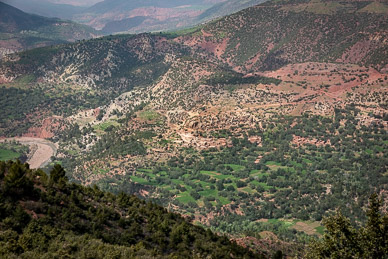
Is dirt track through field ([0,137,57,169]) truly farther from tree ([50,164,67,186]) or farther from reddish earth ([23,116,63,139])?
tree ([50,164,67,186])

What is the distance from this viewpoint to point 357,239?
3381 centimetres

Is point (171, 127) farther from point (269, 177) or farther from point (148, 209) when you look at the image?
point (148, 209)

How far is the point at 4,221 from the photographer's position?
126 ft

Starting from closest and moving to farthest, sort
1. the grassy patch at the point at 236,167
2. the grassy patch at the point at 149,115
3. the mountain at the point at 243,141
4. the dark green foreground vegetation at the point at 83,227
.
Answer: the dark green foreground vegetation at the point at 83,227, the mountain at the point at 243,141, the grassy patch at the point at 236,167, the grassy patch at the point at 149,115

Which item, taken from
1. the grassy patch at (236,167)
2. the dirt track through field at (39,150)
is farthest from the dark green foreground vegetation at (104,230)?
the dirt track through field at (39,150)

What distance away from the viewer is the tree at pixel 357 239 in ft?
107

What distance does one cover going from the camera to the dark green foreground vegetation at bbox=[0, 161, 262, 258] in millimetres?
36500

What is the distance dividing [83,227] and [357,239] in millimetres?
31630

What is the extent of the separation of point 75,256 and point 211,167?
7408cm

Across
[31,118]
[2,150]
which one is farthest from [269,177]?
[31,118]

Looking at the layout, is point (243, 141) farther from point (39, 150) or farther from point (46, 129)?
point (46, 129)

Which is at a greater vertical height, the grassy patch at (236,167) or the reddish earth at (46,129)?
the reddish earth at (46,129)

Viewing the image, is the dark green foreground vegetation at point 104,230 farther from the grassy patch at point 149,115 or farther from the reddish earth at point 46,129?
the reddish earth at point 46,129

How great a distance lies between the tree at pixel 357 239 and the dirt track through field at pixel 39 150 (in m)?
114
